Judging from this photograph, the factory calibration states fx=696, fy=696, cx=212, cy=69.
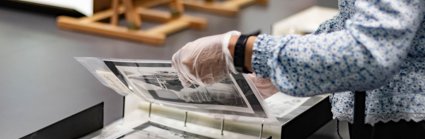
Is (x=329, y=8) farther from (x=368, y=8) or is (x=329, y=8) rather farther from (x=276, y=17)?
(x=368, y=8)

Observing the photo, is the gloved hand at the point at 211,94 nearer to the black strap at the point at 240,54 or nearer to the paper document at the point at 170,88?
the paper document at the point at 170,88

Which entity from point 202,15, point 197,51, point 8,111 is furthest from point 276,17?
point 197,51

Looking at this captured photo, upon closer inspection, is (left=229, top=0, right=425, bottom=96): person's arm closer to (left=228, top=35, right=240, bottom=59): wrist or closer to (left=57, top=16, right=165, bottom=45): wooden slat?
(left=228, top=35, right=240, bottom=59): wrist

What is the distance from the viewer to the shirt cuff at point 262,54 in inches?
35.6

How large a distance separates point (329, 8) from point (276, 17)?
0.80 meters

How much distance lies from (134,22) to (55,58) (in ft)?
2.25

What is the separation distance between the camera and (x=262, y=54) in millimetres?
909

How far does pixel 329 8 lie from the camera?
3.64 metres

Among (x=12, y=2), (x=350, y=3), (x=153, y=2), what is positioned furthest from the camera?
(x=153, y=2)

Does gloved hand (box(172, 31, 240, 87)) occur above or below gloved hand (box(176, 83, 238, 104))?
above

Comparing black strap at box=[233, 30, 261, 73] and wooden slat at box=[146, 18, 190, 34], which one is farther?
wooden slat at box=[146, 18, 190, 34]

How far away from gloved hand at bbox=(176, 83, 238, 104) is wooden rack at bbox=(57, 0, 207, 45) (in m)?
2.57

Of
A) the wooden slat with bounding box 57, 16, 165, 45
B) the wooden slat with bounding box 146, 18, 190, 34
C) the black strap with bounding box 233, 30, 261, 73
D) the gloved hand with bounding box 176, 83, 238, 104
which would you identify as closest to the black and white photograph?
the gloved hand with bounding box 176, 83, 238, 104

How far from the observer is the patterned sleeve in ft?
2.76
